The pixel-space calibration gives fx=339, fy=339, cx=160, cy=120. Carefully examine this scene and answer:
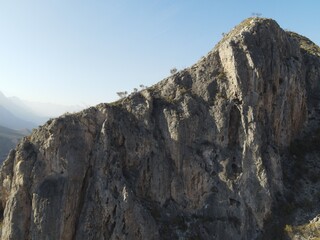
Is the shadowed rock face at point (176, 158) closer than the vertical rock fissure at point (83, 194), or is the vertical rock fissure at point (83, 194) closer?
the shadowed rock face at point (176, 158)

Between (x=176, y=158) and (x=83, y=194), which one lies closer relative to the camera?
(x=83, y=194)

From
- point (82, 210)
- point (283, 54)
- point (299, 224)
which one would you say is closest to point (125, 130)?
point (82, 210)

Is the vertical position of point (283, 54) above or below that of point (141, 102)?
above

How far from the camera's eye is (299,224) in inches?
1665

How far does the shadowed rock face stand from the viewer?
137 ft

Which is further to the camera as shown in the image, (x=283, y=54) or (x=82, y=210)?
(x=283, y=54)

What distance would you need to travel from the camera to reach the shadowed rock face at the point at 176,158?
137 feet

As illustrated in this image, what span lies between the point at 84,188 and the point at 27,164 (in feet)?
25.5

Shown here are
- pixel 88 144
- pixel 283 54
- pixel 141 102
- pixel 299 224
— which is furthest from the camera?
pixel 283 54

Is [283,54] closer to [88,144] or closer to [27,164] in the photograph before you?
[88,144]

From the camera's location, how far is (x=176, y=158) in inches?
1885

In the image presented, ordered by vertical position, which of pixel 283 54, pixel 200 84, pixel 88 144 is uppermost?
pixel 283 54

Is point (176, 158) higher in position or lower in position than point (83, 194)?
higher

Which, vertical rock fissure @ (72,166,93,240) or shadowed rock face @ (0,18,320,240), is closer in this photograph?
shadowed rock face @ (0,18,320,240)
